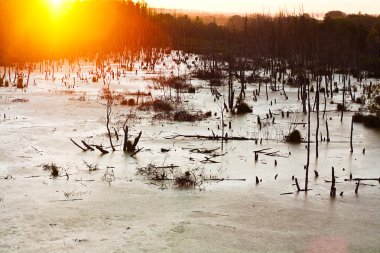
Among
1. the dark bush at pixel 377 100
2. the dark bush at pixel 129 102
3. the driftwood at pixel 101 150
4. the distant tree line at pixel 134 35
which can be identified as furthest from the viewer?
the distant tree line at pixel 134 35

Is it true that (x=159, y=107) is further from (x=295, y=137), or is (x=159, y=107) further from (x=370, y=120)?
(x=370, y=120)

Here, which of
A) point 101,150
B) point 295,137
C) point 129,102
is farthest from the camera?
point 129,102

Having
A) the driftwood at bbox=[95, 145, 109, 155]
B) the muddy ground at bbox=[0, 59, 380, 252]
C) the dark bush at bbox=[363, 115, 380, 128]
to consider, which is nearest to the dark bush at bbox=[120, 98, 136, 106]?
the muddy ground at bbox=[0, 59, 380, 252]

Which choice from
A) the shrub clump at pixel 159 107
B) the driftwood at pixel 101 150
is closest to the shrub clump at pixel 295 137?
the driftwood at pixel 101 150

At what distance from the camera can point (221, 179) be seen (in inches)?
309

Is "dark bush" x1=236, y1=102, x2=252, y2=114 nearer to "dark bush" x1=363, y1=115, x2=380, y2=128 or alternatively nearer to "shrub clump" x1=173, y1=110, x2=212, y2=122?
"shrub clump" x1=173, y1=110, x2=212, y2=122

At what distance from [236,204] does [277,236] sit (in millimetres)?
1248

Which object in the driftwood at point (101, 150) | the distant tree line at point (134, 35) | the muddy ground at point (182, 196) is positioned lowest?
the muddy ground at point (182, 196)

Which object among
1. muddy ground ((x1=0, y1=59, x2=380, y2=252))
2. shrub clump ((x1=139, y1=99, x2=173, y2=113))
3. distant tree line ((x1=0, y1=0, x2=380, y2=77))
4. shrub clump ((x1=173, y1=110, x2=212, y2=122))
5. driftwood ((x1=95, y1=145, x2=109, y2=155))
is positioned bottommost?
muddy ground ((x1=0, y1=59, x2=380, y2=252))

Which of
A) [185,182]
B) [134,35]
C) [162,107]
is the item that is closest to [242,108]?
[162,107]

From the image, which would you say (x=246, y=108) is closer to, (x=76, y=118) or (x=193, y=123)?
(x=193, y=123)

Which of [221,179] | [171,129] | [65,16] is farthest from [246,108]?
[65,16]

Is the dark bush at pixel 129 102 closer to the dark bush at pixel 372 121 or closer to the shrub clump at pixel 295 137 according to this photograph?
the shrub clump at pixel 295 137

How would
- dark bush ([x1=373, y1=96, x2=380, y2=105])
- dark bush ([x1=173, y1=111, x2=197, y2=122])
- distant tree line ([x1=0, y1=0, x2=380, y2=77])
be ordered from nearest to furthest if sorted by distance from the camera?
dark bush ([x1=373, y1=96, x2=380, y2=105]), dark bush ([x1=173, y1=111, x2=197, y2=122]), distant tree line ([x1=0, y1=0, x2=380, y2=77])
